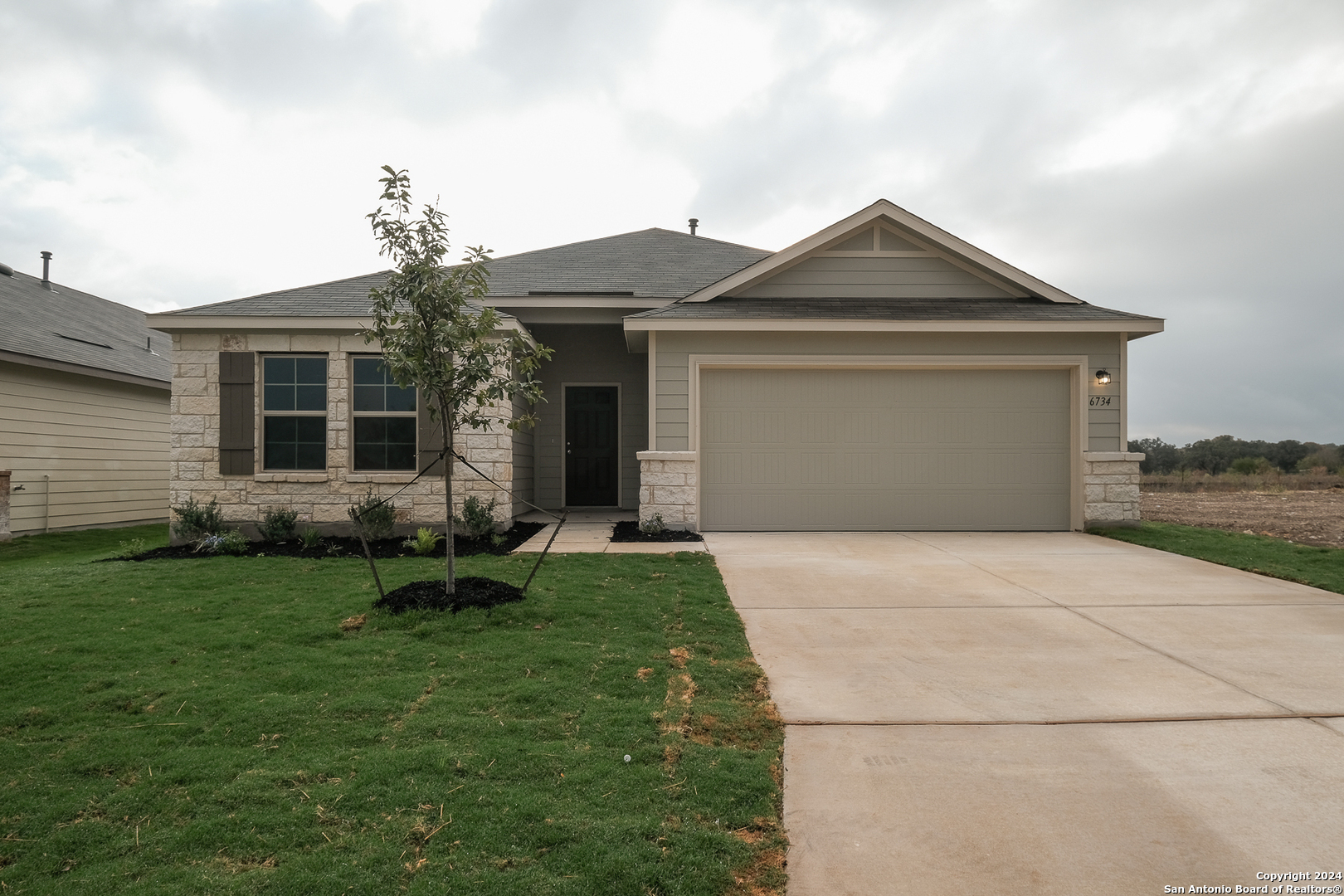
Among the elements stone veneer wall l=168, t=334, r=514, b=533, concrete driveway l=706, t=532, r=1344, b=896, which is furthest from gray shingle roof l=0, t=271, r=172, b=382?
concrete driveway l=706, t=532, r=1344, b=896

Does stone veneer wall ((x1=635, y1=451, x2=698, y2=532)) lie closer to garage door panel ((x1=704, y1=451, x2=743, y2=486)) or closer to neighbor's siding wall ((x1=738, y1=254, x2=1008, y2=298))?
garage door panel ((x1=704, y1=451, x2=743, y2=486))

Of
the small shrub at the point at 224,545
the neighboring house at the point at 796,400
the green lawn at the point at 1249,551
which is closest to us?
the green lawn at the point at 1249,551

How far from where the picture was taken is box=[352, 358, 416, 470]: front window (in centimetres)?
894

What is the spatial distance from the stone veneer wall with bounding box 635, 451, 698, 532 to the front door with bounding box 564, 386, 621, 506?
9.43 ft

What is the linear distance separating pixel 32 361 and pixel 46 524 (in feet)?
8.85

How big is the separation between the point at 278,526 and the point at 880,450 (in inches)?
316

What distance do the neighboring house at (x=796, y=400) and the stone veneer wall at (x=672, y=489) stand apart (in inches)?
1.0

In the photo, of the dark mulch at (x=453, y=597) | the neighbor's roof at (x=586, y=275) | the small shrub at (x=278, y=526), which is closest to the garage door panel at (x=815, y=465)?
the neighbor's roof at (x=586, y=275)

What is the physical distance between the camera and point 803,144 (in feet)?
48.8

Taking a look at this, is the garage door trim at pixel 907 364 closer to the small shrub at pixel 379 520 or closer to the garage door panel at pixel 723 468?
the garage door panel at pixel 723 468

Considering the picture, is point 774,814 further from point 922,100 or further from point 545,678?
point 922,100

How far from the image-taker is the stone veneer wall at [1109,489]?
30.1 feet

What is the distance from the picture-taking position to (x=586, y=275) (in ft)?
37.1

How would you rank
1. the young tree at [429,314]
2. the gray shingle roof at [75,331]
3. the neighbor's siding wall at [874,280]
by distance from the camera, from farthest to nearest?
the gray shingle roof at [75,331] < the neighbor's siding wall at [874,280] < the young tree at [429,314]
